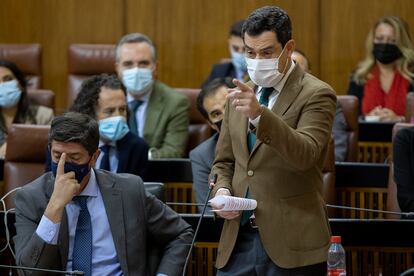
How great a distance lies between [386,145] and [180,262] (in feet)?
7.34

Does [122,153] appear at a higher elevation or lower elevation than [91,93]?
lower

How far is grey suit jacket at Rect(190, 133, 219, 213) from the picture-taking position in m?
3.53

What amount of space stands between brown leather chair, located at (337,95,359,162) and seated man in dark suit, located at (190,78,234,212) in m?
0.96

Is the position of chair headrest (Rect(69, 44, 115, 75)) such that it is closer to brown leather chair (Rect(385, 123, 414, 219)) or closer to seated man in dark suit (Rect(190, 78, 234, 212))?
seated man in dark suit (Rect(190, 78, 234, 212))

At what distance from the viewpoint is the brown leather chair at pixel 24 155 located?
3.88 m

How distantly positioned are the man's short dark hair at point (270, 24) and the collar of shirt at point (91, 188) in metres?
0.62

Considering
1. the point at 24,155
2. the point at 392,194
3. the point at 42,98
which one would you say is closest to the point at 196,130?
the point at 42,98

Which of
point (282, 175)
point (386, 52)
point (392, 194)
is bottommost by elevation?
point (392, 194)

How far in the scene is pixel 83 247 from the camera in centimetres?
258

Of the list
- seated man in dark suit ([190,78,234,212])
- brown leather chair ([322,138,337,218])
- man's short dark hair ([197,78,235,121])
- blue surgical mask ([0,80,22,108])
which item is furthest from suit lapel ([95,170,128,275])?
blue surgical mask ([0,80,22,108])

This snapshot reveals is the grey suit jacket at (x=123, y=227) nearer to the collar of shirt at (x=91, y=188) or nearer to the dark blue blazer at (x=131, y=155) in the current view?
the collar of shirt at (x=91, y=188)

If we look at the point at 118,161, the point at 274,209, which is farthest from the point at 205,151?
the point at 274,209

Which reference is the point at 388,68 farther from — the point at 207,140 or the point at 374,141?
the point at 207,140

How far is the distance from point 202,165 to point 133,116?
1096 millimetres
